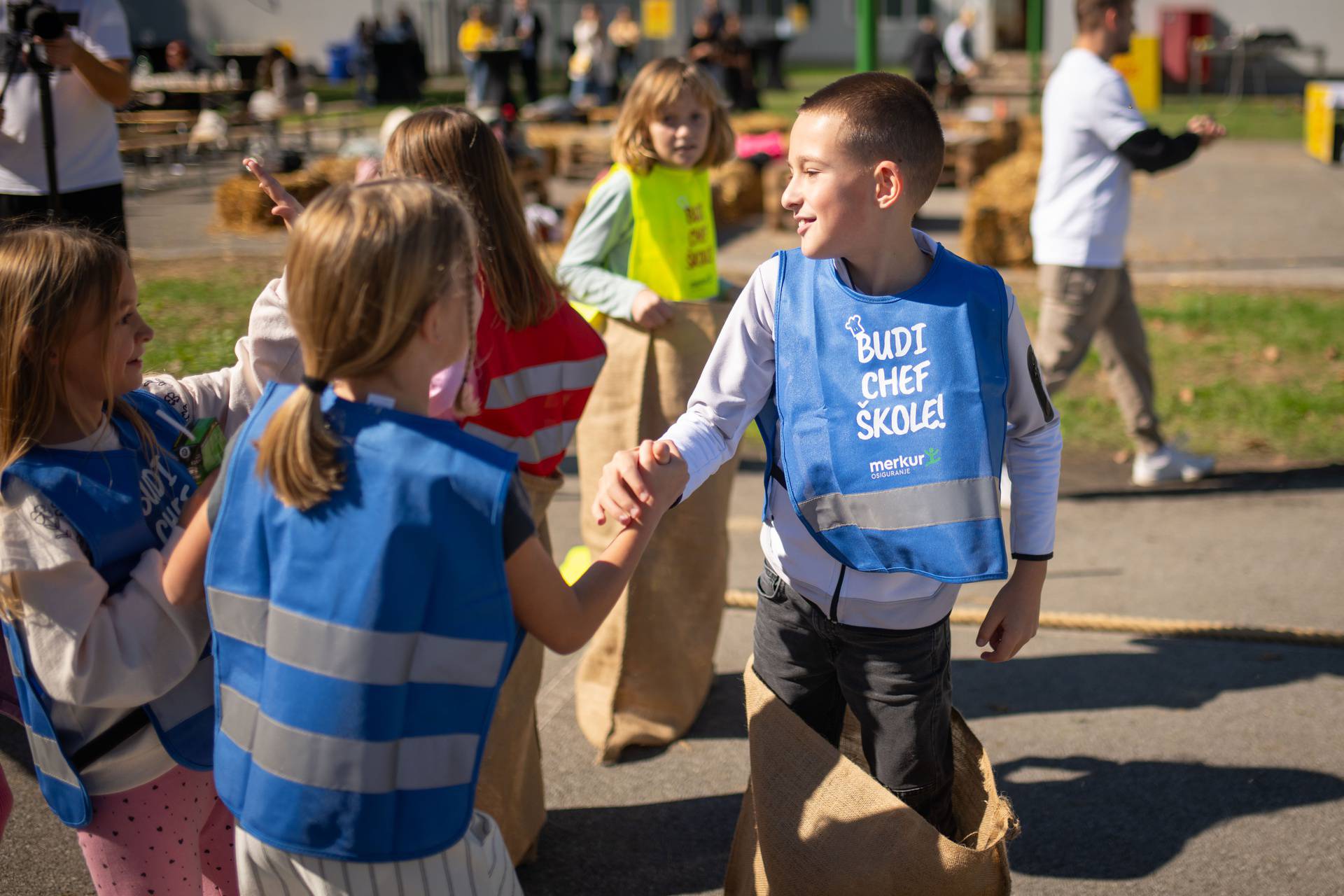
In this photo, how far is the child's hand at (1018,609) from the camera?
97.0 inches

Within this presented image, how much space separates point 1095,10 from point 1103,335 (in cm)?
143

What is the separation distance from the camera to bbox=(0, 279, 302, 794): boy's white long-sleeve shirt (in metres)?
2.02

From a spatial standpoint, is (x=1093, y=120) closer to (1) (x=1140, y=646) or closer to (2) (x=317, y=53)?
(1) (x=1140, y=646)

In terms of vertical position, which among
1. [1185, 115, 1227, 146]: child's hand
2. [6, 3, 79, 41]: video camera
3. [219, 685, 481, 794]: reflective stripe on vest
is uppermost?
[6, 3, 79, 41]: video camera

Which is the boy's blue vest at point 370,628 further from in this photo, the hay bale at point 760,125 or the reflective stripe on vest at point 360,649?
the hay bale at point 760,125

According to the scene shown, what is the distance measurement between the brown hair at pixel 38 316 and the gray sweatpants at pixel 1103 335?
423 centimetres

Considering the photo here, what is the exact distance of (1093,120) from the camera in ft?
18.3

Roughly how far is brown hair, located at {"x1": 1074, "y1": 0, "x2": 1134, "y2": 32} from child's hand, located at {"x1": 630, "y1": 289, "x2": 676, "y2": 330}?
3019 millimetres

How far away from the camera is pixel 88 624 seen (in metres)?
2.04

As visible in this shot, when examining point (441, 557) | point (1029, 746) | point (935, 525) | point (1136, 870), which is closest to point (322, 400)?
point (441, 557)

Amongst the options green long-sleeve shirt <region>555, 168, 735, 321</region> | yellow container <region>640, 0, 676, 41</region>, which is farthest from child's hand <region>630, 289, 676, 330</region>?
yellow container <region>640, 0, 676, 41</region>

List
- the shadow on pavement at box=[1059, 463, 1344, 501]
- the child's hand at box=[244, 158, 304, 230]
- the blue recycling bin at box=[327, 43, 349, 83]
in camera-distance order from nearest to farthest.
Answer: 1. the child's hand at box=[244, 158, 304, 230]
2. the shadow on pavement at box=[1059, 463, 1344, 501]
3. the blue recycling bin at box=[327, 43, 349, 83]

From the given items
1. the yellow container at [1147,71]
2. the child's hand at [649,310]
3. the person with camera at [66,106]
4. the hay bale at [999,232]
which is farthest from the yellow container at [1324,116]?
the person with camera at [66,106]

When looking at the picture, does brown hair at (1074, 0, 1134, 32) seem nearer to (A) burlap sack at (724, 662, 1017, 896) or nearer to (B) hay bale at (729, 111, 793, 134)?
(A) burlap sack at (724, 662, 1017, 896)
